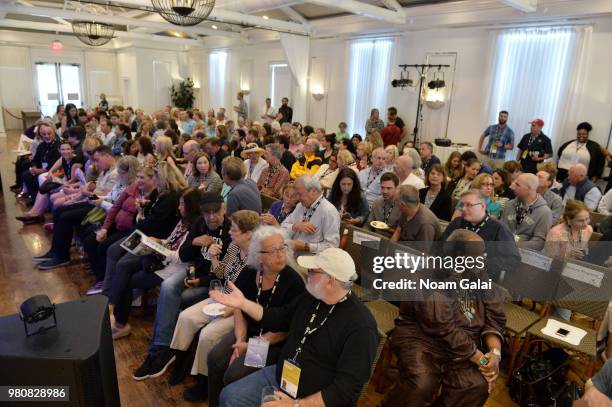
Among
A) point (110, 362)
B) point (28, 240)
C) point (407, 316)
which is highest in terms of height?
point (110, 362)

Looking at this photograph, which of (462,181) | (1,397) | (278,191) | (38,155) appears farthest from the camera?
(38,155)

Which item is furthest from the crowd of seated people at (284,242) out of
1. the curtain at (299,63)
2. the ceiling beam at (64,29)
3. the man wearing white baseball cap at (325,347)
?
the ceiling beam at (64,29)

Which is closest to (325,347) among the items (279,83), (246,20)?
(246,20)

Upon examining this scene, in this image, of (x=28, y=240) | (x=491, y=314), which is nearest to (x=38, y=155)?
(x=28, y=240)

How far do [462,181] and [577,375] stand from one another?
88.1 inches

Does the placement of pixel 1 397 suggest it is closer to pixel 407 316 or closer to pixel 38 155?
pixel 407 316

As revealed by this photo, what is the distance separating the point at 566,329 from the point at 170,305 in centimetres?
260

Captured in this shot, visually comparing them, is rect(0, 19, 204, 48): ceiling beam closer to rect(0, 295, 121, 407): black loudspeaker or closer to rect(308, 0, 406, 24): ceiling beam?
rect(308, 0, 406, 24): ceiling beam

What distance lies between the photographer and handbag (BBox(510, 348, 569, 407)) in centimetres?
247

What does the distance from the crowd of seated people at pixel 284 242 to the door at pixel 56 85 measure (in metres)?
12.7

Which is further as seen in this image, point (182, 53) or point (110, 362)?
point (182, 53)

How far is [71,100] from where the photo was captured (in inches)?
685

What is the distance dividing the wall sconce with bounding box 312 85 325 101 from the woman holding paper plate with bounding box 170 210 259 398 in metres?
8.76

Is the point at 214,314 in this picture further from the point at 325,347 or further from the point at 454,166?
the point at 454,166
